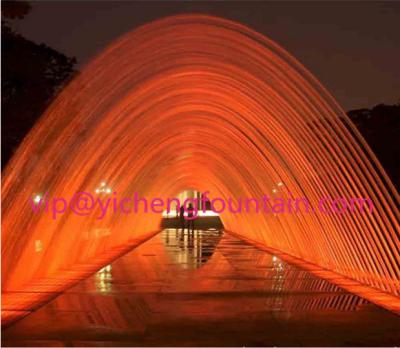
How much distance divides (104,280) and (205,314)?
4.54 m

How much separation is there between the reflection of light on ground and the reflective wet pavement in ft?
0.06

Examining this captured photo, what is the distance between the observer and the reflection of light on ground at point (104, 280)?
1171cm

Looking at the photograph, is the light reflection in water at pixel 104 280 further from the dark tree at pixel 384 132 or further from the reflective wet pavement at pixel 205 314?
the dark tree at pixel 384 132

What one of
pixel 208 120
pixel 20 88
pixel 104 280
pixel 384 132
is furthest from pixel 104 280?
pixel 384 132

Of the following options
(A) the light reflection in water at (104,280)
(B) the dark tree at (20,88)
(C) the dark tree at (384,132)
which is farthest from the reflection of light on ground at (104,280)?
(C) the dark tree at (384,132)

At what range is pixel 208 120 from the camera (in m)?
25.5

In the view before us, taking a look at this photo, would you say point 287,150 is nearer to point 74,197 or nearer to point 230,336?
point 74,197

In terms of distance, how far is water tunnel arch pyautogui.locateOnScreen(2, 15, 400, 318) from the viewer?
1341cm

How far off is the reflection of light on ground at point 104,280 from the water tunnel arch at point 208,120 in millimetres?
954

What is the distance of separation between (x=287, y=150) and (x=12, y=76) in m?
8.15

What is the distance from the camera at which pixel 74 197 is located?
16.3 m

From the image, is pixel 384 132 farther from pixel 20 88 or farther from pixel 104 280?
pixel 104 280

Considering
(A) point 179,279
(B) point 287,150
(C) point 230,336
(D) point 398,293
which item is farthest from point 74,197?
(C) point 230,336

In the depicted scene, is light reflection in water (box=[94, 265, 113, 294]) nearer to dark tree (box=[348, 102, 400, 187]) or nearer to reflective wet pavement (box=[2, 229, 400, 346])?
reflective wet pavement (box=[2, 229, 400, 346])
